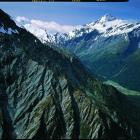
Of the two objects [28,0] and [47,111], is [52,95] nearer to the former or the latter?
[47,111]

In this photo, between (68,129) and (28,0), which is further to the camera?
(68,129)

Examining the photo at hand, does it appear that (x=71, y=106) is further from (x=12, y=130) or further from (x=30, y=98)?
(x=12, y=130)

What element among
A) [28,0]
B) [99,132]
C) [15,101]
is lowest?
[99,132]

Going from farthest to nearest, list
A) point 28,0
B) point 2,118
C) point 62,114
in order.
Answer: point 62,114, point 2,118, point 28,0

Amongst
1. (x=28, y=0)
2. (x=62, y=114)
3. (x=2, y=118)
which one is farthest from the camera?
(x=62, y=114)

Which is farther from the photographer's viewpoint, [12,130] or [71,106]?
[71,106]

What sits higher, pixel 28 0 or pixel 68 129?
pixel 28 0

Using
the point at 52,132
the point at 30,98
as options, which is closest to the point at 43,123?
the point at 52,132

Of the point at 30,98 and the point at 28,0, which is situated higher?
the point at 28,0

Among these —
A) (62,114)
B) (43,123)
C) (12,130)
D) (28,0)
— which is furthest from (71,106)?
(28,0)
